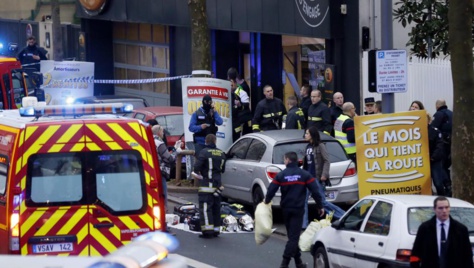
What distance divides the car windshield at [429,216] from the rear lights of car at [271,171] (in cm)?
543

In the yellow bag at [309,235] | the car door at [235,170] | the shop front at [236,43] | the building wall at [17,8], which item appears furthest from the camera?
the building wall at [17,8]

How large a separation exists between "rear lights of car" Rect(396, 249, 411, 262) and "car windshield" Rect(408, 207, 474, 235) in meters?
0.29

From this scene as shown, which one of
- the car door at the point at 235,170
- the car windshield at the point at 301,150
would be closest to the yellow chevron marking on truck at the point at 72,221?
the car windshield at the point at 301,150

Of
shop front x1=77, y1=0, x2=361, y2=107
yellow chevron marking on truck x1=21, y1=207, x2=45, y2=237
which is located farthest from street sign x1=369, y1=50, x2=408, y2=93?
yellow chevron marking on truck x1=21, y1=207, x2=45, y2=237

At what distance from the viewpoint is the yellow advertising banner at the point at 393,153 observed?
1603 centimetres

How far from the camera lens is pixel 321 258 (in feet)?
43.0

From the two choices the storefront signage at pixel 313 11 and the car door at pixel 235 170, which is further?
the storefront signage at pixel 313 11

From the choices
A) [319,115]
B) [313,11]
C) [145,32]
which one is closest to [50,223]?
[319,115]

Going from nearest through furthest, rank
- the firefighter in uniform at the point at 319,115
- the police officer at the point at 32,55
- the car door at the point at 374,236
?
the car door at the point at 374,236 < the firefighter in uniform at the point at 319,115 < the police officer at the point at 32,55

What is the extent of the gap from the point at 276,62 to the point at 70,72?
17.8 ft

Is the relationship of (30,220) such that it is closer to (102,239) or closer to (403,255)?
(102,239)

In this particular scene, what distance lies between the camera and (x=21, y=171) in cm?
1098

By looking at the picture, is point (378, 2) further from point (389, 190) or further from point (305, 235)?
point (305, 235)

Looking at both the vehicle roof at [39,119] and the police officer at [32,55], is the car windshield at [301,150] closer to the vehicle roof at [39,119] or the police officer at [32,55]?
the vehicle roof at [39,119]
